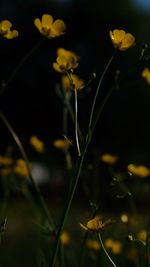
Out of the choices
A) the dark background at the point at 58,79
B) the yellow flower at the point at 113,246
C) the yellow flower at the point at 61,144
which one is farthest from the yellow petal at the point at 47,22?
the dark background at the point at 58,79

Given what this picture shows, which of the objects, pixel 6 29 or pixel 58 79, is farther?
pixel 58 79

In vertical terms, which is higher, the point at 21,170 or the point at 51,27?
the point at 51,27

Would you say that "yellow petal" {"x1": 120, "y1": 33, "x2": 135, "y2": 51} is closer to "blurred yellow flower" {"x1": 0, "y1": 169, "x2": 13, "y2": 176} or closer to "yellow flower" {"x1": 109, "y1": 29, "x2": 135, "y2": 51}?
"yellow flower" {"x1": 109, "y1": 29, "x2": 135, "y2": 51}


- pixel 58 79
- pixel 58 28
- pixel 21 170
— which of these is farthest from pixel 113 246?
pixel 58 79

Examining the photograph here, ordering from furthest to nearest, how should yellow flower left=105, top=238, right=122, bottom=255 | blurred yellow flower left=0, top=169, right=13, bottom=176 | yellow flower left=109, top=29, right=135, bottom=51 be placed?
blurred yellow flower left=0, top=169, right=13, bottom=176, yellow flower left=105, top=238, right=122, bottom=255, yellow flower left=109, top=29, right=135, bottom=51

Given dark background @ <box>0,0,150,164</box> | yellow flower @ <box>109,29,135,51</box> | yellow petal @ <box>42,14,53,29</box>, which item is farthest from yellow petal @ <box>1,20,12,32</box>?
dark background @ <box>0,0,150,164</box>

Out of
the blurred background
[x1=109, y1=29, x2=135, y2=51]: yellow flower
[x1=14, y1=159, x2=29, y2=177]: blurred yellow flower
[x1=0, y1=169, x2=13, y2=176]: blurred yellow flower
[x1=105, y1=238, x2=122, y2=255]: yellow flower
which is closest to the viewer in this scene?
[x1=109, y1=29, x2=135, y2=51]: yellow flower

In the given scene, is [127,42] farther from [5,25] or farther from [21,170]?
[21,170]

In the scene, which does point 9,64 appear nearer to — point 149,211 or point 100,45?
point 100,45
